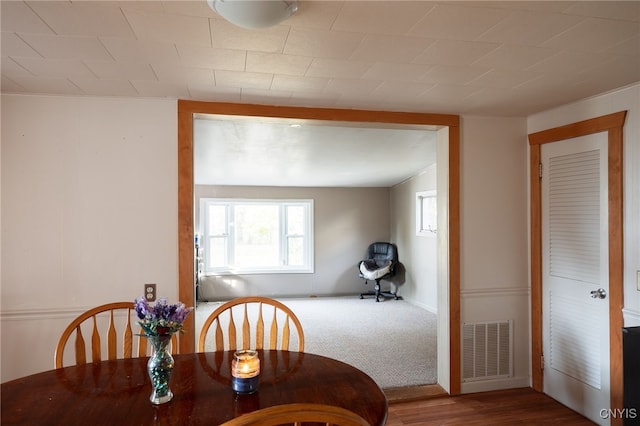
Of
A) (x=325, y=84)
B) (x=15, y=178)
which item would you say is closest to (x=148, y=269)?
(x=15, y=178)

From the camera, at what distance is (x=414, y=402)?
2791 mm

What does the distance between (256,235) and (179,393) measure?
18.0 ft

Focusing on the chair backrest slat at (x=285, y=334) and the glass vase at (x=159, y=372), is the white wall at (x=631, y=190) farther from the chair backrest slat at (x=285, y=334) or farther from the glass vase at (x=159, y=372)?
the glass vase at (x=159, y=372)

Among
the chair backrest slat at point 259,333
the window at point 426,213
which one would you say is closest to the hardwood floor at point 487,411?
the chair backrest slat at point 259,333

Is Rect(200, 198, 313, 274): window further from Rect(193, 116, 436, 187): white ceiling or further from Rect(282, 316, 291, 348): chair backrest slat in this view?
Rect(282, 316, 291, 348): chair backrest slat

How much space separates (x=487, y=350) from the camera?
2941mm

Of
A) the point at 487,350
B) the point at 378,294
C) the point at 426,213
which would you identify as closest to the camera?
the point at 487,350

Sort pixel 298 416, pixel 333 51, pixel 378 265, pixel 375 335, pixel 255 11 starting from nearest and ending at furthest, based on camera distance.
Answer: pixel 298 416 → pixel 255 11 → pixel 333 51 → pixel 375 335 → pixel 378 265

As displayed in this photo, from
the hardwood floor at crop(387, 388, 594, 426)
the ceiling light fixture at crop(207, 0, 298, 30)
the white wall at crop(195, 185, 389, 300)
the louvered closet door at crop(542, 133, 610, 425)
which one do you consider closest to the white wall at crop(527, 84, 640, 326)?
the louvered closet door at crop(542, 133, 610, 425)

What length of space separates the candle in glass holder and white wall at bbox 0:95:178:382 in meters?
1.29

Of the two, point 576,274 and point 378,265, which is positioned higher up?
point 576,274

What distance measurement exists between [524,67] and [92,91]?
2485 millimetres

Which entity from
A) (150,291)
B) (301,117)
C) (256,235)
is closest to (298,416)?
(150,291)

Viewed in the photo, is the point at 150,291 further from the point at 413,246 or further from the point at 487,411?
the point at 413,246
